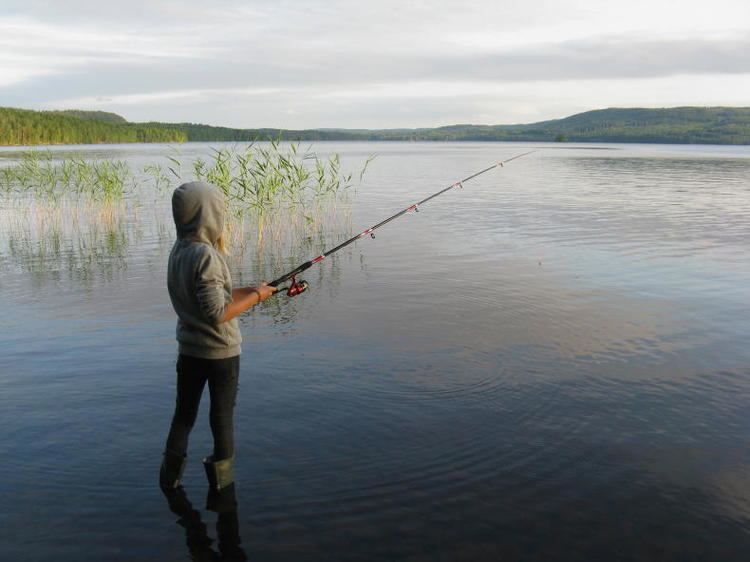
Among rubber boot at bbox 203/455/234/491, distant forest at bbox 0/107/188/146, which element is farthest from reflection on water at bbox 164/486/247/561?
distant forest at bbox 0/107/188/146

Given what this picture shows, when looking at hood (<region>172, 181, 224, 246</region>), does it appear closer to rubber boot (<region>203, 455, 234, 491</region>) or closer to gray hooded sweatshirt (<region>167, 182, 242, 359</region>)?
gray hooded sweatshirt (<region>167, 182, 242, 359</region>)

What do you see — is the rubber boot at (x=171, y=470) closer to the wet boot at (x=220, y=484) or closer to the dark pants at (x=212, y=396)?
the dark pants at (x=212, y=396)

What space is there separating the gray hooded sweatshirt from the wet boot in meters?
0.94

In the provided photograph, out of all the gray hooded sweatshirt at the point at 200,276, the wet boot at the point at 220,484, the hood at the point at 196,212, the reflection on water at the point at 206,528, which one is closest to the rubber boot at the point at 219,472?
the wet boot at the point at 220,484

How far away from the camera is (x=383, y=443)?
245 inches

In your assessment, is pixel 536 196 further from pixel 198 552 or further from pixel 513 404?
pixel 198 552

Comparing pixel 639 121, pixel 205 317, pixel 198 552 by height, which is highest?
pixel 639 121

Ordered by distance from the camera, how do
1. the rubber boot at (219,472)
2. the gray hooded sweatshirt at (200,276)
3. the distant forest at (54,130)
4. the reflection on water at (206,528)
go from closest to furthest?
the gray hooded sweatshirt at (200,276)
the reflection on water at (206,528)
the rubber boot at (219,472)
the distant forest at (54,130)

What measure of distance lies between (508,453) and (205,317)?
10.1 ft

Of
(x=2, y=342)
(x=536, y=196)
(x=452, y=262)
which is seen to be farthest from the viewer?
(x=536, y=196)

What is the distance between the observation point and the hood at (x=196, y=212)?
453 cm

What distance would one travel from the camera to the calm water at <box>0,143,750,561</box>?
4.88 m

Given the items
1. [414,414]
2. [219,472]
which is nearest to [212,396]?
[219,472]

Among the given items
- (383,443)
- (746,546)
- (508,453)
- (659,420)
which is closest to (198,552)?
(383,443)
